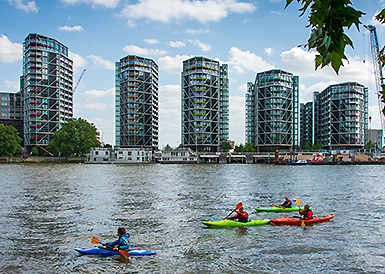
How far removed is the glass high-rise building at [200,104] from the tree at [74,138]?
54.2 metres

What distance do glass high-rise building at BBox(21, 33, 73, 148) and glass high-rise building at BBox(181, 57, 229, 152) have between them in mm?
67673

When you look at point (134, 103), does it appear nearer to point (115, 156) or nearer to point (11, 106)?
point (115, 156)

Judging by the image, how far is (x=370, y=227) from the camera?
81.9ft

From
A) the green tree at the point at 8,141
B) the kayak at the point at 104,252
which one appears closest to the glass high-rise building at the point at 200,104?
the green tree at the point at 8,141

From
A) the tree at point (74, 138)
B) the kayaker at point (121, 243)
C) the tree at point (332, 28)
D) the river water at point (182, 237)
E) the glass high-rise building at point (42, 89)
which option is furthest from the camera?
the glass high-rise building at point (42, 89)

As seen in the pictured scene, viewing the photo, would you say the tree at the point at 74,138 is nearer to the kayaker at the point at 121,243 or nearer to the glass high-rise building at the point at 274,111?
the glass high-rise building at the point at 274,111

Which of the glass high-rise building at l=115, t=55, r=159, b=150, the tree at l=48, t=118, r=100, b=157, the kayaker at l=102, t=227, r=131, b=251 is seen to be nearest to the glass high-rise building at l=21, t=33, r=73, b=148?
the tree at l=48, t=118, r=100, b=157

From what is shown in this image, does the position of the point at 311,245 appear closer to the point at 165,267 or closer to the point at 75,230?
the point at 165,267

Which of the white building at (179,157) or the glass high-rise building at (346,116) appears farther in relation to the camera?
the glass high-rise building at (346,116)

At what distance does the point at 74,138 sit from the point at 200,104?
227ft

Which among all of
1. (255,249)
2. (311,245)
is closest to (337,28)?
(255,249)

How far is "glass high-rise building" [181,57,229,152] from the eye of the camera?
178 m

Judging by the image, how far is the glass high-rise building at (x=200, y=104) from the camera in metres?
178

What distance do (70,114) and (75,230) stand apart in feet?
575
